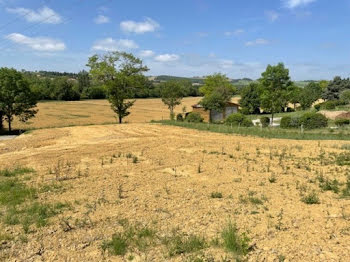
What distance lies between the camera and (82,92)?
116m

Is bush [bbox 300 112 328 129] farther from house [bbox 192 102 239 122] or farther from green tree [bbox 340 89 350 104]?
green tree [bbox 340 89 350 104]

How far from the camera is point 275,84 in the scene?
3400 cm

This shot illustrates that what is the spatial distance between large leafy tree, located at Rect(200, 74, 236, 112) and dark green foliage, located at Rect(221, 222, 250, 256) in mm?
41272

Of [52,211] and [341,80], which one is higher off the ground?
[341,80]

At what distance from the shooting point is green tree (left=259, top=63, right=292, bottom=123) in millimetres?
33469

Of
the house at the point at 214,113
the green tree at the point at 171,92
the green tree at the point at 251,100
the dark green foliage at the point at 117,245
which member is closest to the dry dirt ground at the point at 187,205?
the dark green foliage at the point at 117,245

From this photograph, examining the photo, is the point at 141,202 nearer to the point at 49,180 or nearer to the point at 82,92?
the point at 49,180

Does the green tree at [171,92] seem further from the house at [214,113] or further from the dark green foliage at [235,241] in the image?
the dark green foliage at [235,241]

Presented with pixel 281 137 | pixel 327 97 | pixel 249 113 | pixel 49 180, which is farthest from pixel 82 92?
pixel 49 180

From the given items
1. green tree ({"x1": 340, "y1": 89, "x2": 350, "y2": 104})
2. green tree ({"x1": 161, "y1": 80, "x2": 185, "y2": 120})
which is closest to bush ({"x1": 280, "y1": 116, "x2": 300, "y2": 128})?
green tree ({"x1": 161, "y1": 80, "x2": 185, "y2": 120})

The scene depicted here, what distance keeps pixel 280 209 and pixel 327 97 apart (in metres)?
80.9

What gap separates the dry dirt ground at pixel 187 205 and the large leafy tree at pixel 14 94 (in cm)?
2341

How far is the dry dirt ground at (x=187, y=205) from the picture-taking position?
203 inches

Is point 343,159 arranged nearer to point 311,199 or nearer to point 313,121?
point 311,199
